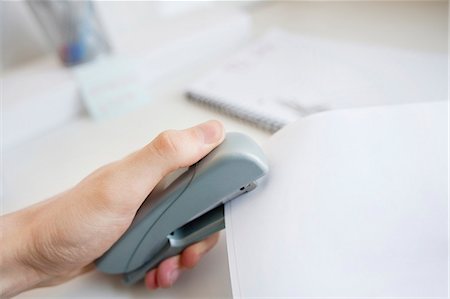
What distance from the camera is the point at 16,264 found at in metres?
0.31

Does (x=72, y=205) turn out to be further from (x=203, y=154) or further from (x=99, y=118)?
(x=99, y=118)

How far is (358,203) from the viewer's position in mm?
248

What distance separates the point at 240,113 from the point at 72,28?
0.34 metres

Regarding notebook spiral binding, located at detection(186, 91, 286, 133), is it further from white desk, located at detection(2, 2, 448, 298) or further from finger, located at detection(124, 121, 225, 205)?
finger, located at detection(124, 121, 225, 205)

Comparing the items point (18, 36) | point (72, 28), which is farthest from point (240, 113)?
point (18, 36)

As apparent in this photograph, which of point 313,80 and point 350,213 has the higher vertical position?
point 313,80

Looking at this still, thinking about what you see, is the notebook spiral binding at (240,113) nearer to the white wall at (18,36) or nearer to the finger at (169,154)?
the finger at (169,154)

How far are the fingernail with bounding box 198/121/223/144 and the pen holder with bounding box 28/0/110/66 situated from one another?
0.42m

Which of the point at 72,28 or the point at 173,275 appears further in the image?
the point at 72,28

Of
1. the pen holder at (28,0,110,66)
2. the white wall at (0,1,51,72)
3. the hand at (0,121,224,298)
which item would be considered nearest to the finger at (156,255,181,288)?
the hand at (0,121,224,298)

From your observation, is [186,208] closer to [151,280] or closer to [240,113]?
[151,280]

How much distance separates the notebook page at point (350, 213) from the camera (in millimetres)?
224

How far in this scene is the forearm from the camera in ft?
1.02

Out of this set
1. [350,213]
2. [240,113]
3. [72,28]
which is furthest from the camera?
[72,28]
